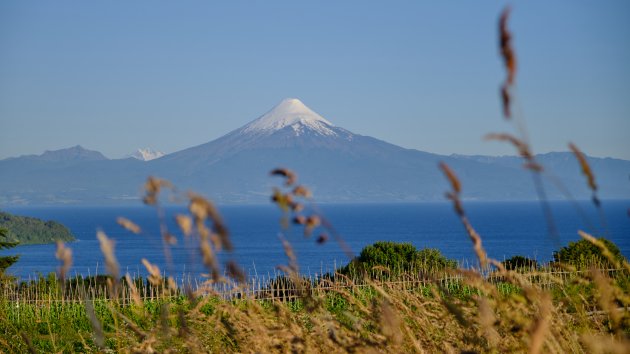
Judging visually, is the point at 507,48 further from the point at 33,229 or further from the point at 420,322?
the point at 33,229

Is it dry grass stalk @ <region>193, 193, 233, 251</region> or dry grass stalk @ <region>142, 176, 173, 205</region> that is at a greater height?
dry grass stalk @ <region>142, 176, 173, 205</region>

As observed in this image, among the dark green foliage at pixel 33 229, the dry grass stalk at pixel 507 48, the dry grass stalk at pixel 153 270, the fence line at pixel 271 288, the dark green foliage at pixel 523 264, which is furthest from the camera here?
the dark green foliage at pixel 33 229

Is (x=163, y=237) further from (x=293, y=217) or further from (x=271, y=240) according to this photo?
(x=271, y=240)

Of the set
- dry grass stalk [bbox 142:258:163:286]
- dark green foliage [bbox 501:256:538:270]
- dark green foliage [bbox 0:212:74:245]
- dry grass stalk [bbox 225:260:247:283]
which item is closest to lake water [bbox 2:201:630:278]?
dark green foliage [bbox 0:212:74:245]

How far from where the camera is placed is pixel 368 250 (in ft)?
66.5

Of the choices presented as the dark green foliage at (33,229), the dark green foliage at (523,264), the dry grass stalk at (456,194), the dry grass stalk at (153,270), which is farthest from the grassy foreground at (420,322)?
the dark green foliage at (33,229)

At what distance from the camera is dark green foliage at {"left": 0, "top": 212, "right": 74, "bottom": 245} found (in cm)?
12722

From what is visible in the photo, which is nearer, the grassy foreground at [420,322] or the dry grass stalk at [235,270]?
the dry grass stalk at [235,270]

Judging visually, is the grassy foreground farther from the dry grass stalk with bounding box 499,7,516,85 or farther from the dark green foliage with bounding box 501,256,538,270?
the dark green foliage with bounding box 501,256,538,270

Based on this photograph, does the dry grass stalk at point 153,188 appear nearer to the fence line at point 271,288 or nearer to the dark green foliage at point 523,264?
the fence line at point 271,288

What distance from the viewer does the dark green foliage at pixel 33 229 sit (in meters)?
127

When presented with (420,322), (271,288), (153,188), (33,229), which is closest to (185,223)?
A: (153,188)

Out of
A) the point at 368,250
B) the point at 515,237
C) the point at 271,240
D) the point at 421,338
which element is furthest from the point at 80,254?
the point at 421,338

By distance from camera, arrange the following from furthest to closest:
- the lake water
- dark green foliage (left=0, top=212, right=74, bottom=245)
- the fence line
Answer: dark green foliage (left=0, top=212, right=74, bottom=245), the lake water, the fence line
